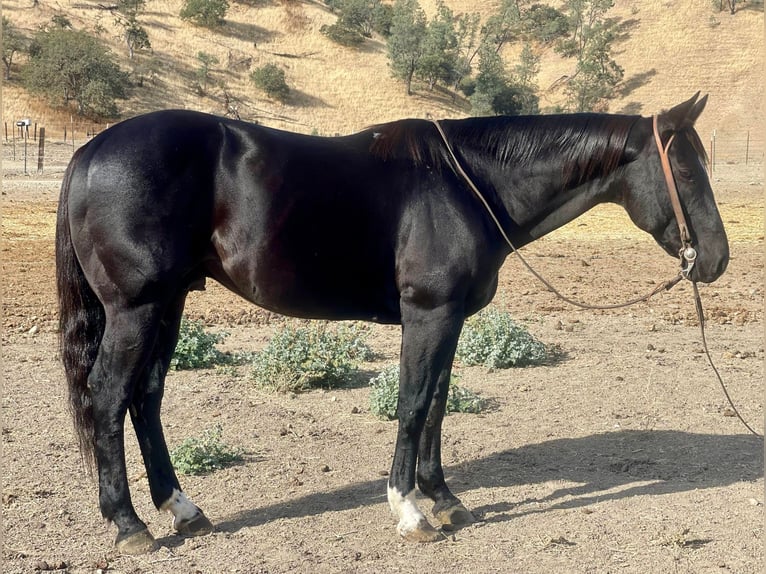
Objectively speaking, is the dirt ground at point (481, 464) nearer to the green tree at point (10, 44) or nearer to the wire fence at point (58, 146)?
the wire fence at point (58, 146)

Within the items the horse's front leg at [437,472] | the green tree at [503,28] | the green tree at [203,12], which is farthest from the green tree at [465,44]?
the horse's front leg at [437,472]

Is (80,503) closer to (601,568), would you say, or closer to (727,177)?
(601,568)

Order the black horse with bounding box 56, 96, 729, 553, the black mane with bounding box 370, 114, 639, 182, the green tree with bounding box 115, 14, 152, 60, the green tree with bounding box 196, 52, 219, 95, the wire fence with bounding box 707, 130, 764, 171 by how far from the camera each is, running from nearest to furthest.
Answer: the black horse with bounding box 56, 96, 729, 553 → the black mane with bounding box 370, 114, 639, 182 → the wire fence with bounding box 707, 130, 764, 171 → the green tree with bounding box 196, 52, 219, 95 → the green tree with bounding box 115, 14, 152, 60

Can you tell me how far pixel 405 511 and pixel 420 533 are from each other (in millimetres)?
146

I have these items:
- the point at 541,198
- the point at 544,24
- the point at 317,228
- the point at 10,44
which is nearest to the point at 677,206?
the point at 541,198

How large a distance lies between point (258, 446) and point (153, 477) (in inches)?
56.7

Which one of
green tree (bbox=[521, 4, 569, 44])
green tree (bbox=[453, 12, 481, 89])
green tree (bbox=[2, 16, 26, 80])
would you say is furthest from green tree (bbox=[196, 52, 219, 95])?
green tree (bbox=[521, 4, 569, 44])

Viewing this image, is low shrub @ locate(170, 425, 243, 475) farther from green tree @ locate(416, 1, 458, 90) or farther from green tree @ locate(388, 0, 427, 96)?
green tree @ locate(416, 1, 458, 90)

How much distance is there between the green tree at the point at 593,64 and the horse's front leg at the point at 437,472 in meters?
58.3

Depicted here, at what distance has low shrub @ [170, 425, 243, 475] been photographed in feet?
18.6

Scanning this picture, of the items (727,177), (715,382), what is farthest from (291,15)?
(715,382)

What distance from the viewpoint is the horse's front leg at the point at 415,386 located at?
15.1 feet

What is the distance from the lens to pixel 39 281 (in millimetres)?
11805

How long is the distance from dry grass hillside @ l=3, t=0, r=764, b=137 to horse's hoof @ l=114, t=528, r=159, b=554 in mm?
46795
